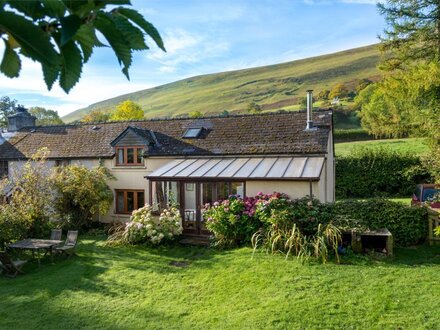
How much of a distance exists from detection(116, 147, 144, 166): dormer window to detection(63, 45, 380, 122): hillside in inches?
2956

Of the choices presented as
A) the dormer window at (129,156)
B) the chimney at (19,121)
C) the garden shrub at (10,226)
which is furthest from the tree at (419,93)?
the chimney at (19,121)

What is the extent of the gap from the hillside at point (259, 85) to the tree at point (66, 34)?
9199 cm

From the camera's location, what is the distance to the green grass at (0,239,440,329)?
799 centimetres

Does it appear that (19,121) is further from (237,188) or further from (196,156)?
(237,188)

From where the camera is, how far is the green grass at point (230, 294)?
315 inches

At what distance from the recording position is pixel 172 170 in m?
17.3

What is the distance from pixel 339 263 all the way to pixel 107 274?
7881 millimetres

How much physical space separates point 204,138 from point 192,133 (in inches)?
36.5

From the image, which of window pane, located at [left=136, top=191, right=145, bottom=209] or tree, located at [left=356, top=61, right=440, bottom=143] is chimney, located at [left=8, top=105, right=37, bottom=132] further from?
tree, located at [left=356, top=61, right=440, bottom=143]

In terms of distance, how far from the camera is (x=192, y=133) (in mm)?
20672

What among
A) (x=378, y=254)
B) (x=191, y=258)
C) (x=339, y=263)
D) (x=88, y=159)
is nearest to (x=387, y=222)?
(x=378, y=254)

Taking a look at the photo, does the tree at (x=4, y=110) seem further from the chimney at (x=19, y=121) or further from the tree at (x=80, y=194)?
the tree at (x=80, y=194)

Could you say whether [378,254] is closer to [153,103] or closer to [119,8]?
[119,8]

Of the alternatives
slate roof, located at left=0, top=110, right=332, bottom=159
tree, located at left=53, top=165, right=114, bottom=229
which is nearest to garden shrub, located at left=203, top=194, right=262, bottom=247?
slate roof, located at left=0, top=110, right=332, bottom=159
